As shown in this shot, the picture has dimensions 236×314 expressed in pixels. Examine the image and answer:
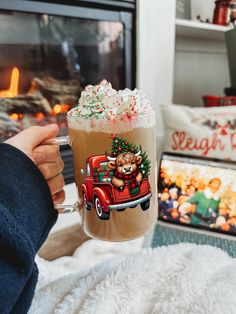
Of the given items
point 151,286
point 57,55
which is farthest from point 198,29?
point 151,286

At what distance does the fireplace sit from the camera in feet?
3.90

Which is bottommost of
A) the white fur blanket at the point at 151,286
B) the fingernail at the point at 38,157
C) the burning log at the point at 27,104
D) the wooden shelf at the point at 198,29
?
the white fur blanket at the point at 151,286

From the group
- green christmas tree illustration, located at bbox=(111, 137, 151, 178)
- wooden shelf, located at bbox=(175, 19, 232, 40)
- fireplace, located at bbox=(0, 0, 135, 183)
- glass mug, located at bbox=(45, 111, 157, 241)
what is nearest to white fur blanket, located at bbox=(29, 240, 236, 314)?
glass mug, located at bbox=(45, 111, 157, 241)

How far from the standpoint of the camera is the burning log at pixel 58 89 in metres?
1.32

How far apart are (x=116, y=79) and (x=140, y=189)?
0.98 m

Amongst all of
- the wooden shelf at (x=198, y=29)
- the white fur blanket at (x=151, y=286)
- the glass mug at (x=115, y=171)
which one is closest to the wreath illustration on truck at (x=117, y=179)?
the glass mug at (x=115, y=171)

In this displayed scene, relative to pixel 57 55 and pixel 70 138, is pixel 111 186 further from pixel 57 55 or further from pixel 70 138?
pixel 57 55

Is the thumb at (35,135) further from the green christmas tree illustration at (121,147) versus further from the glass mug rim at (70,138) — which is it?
the green christmas tree illustration at (121,147)

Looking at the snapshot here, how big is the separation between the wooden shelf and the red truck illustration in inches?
45.1

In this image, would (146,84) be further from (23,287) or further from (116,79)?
(23,287)

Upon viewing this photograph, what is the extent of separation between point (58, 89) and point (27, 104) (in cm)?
15

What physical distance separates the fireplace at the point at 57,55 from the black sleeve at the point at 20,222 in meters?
0.71

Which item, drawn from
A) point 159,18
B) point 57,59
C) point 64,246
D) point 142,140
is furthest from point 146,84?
point 142,140

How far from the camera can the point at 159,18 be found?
4.65 feet
